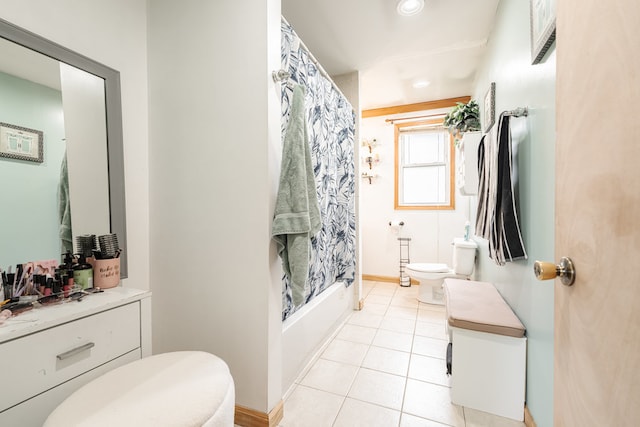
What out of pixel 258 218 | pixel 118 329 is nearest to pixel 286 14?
pixel 258 218

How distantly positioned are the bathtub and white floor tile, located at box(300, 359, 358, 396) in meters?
0.08

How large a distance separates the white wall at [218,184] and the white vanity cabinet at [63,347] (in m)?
0.38

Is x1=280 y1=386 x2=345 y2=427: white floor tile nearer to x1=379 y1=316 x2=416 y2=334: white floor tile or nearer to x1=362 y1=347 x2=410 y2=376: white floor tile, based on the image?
x1=362 y1=347 x2=410 y2=376: white floor tile

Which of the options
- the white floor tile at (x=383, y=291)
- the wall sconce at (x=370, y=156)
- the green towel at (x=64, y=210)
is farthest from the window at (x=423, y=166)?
the green towel at (x=64, y=210)

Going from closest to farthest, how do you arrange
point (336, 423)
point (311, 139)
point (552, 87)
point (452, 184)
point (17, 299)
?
point (17, 299) → point (552, 87) → point (336, 423) → point (311, 139) → point (452, 184)

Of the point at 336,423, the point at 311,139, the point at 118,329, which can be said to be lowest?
the point at 336,423

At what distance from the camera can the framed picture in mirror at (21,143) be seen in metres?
1.02

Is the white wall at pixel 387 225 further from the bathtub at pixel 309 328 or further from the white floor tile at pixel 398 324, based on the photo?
the bathtub at pixel 309 328

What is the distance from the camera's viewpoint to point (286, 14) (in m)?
2.09

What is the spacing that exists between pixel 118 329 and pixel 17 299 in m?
0.36

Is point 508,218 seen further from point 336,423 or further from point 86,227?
point 86,227

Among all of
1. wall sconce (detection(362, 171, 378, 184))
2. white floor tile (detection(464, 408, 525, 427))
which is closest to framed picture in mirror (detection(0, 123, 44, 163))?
white floor tile (detection(464, 408, 525, 427))

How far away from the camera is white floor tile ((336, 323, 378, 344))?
7.54 ft

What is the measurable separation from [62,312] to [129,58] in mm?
1322
